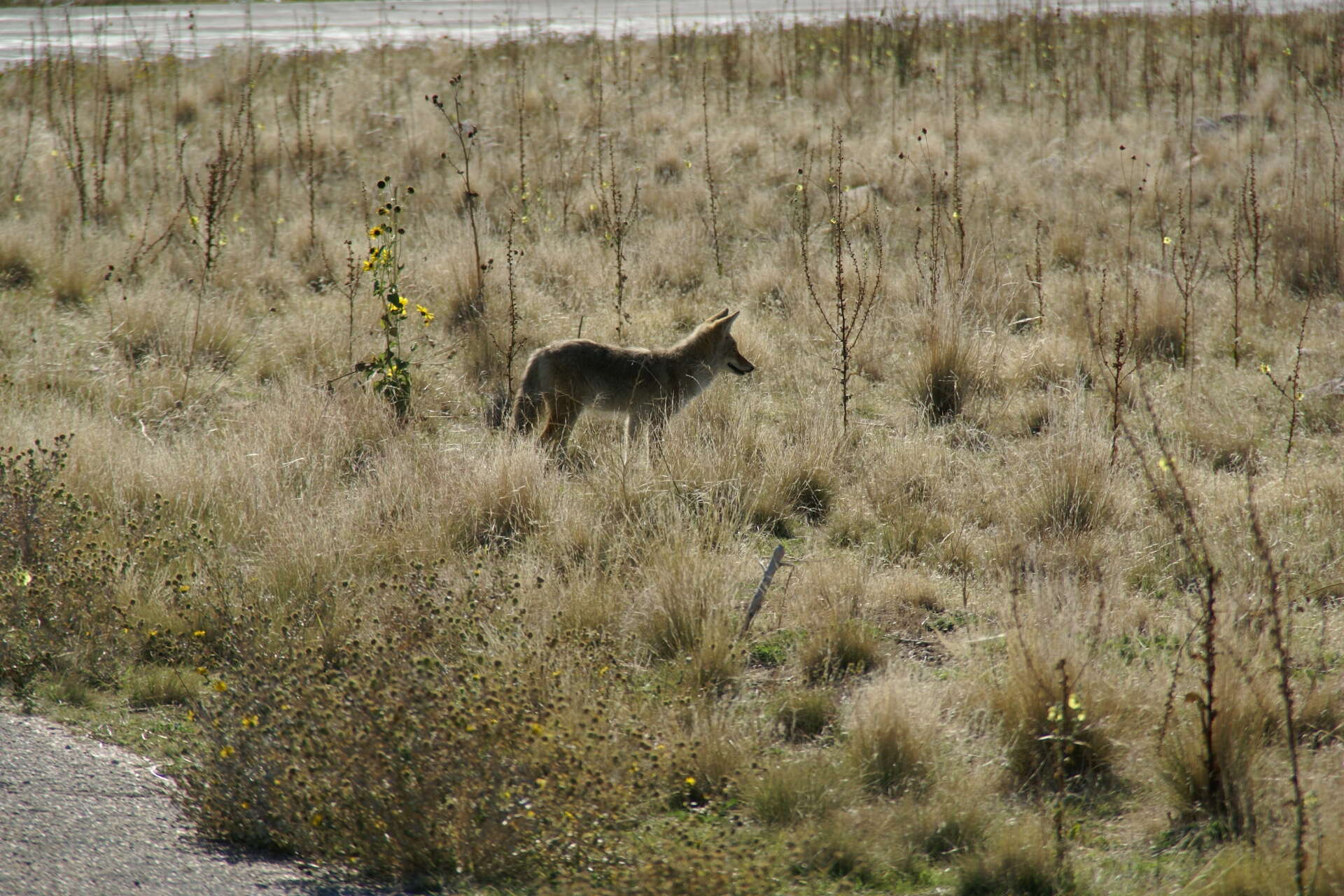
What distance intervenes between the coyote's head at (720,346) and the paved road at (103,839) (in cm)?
449

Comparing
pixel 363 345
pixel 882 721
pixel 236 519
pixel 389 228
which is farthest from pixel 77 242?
pixel 882 721

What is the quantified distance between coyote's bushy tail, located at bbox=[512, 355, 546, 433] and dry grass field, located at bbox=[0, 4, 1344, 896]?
25 centimetres

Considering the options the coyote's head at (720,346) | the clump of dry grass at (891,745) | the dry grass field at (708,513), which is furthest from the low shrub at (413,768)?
the coyote's head at (720,346)

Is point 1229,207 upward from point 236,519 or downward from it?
upward

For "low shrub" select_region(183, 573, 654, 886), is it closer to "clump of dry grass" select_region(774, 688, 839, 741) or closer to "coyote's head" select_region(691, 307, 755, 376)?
"clump of dry grass" select_region(774, 688, 839, 741)

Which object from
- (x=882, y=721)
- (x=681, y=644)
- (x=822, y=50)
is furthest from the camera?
(x=822, y=50)

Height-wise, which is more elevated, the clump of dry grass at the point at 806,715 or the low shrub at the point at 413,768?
the low shrub at the point at 413,768

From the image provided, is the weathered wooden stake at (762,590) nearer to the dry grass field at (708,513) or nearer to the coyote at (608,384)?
the dry grass field at (708,513)

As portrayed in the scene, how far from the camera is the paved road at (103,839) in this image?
3.59 m

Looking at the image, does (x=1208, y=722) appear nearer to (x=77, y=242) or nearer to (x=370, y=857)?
(x=370, y=857)

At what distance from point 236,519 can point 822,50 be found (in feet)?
48.2

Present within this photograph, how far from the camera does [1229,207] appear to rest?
38.8 ft

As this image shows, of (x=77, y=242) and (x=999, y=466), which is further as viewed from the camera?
(x=77, y=242)

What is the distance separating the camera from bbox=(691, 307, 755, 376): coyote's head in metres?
7.84
